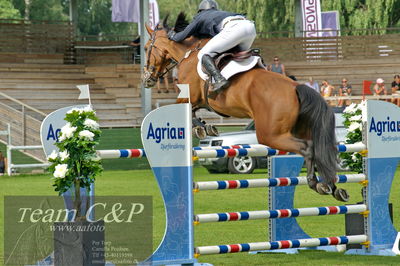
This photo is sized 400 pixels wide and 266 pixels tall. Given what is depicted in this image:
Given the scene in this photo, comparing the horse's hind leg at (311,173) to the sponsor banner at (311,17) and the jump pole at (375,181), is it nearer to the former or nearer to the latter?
the jump pole at (375,181)

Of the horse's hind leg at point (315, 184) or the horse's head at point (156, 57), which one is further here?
the horse's head at point (156, 57)

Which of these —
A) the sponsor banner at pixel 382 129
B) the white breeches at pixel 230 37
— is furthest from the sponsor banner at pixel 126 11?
the sponsor banner at pixel 382 129

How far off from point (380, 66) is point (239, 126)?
6.64m

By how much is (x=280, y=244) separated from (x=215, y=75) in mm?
1695

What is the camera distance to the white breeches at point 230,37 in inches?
327

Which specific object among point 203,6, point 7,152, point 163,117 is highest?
point 203,6

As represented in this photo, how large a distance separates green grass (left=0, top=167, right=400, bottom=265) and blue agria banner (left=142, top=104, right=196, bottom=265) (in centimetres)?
91

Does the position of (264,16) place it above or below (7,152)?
above

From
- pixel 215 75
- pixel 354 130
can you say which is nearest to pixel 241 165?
pixel 354 130

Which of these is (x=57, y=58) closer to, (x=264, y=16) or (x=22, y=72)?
(x=22, y=72)

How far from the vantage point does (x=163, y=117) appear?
7.05 m

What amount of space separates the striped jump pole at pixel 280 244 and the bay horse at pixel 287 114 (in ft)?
1.87

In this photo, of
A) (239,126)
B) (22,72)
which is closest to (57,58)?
(22,72)

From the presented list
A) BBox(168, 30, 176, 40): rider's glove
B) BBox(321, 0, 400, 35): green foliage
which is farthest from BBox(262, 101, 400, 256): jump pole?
BBox(321, 0, 400, 35): green foliage
